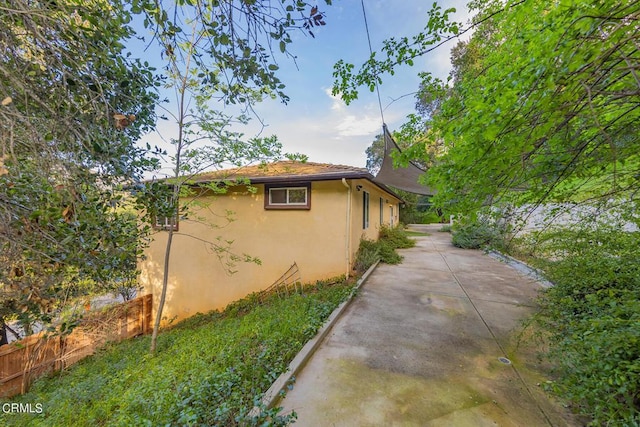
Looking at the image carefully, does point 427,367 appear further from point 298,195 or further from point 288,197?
point 288,197

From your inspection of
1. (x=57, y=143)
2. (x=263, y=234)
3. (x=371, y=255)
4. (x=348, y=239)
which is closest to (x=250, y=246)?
(x=263, y=234)

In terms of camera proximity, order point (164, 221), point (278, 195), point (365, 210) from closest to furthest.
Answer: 1. point (164, 221)
2. point (278, 195)
3. point (365, 210)

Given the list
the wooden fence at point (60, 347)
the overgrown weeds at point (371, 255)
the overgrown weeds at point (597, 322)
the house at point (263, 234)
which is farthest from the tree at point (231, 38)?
the overgrown weeds at point (371, 255)

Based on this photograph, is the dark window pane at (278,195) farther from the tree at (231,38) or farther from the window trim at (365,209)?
the tree at (231,38)

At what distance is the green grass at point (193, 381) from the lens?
1.93 m

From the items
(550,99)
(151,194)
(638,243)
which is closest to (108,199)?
(151,194)

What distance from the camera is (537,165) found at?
261cm

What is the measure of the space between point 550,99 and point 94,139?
353 centimetres

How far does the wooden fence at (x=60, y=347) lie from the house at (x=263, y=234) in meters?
1.25

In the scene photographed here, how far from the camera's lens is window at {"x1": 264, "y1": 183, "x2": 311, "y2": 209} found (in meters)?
6.36

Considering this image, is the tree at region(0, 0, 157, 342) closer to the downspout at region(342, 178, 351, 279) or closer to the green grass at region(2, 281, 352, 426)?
the green grass at region(2, 281, 352, 426)

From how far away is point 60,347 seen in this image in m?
5.22

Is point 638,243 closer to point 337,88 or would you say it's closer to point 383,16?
point 337,88

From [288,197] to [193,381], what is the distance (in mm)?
4739
